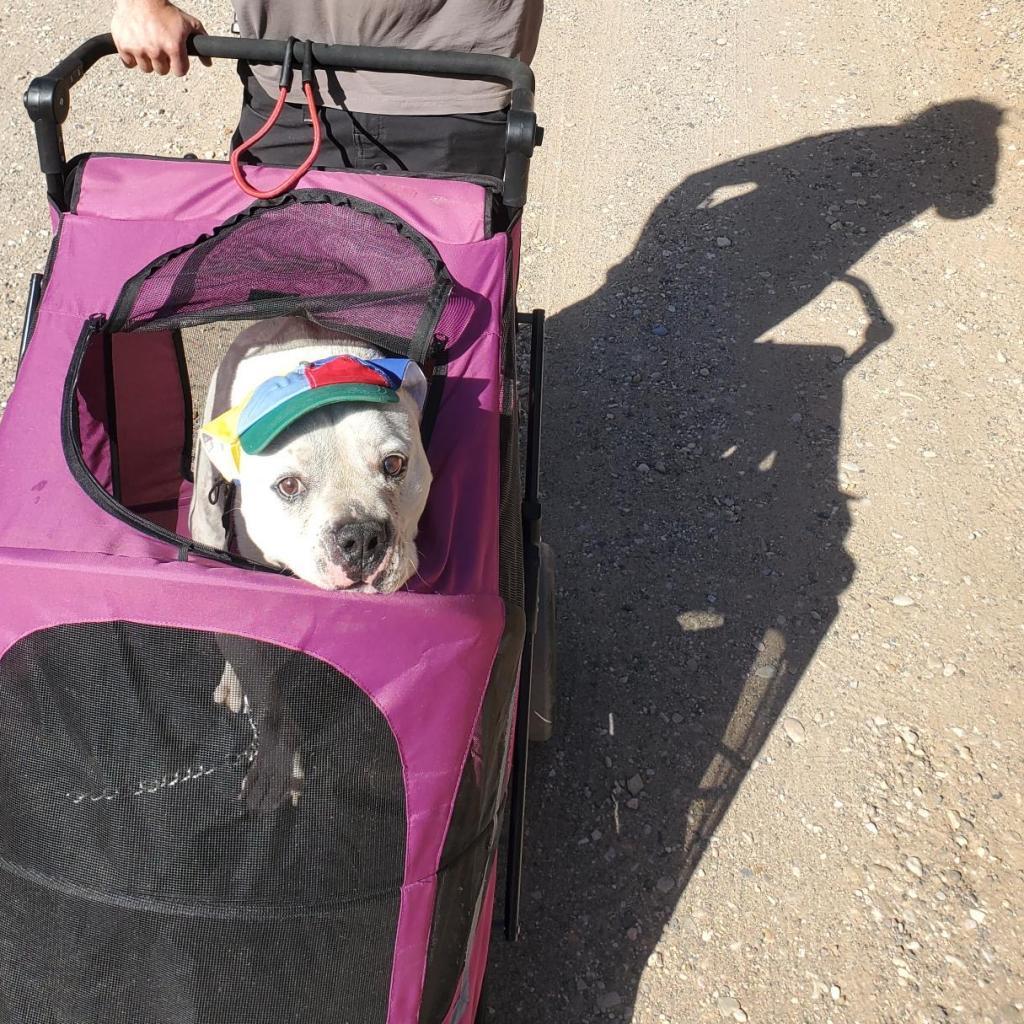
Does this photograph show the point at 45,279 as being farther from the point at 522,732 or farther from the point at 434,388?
the point at 522,732

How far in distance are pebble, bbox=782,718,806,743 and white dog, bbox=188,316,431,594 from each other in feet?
5.03

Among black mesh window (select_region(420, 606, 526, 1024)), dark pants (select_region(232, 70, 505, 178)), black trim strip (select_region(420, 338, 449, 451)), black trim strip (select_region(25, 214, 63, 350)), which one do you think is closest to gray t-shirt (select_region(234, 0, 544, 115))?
dark pants (select_region(232, 70, 505, 178))

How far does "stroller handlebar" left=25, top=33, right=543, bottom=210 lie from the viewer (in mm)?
2299

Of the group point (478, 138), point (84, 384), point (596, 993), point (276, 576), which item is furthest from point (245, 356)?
point (596, 993)

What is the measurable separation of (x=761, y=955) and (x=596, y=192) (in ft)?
11.7

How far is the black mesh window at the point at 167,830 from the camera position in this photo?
64.8 inches

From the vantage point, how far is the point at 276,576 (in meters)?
1.68

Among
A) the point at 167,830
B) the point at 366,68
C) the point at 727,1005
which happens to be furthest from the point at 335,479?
the point at 727,1005

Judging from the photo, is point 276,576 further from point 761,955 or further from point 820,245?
point 820,245

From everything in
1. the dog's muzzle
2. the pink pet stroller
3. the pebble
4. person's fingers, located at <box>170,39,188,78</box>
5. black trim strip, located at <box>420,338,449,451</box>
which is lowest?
the pebble

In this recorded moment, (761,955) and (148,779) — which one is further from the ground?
(148,779)

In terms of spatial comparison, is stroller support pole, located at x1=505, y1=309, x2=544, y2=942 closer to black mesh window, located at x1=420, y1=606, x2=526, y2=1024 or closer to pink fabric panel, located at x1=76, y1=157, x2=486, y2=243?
black mesh window, located at x1=420, y1=606, x2=526, y2=1024

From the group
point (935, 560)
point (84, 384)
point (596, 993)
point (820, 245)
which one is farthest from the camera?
point (820, 245)

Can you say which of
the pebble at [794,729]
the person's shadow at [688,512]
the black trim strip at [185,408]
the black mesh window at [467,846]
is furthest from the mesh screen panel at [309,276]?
the pebble at [794,729]
